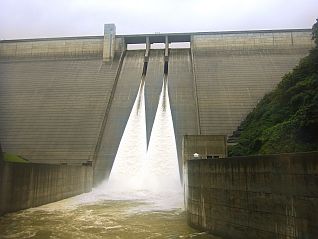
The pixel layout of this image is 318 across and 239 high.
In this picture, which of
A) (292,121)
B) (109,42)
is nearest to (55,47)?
(109,42)

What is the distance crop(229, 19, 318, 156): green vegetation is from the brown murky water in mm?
3868

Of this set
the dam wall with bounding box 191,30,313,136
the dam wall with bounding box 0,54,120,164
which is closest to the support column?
the dam wall with bounding box 0,54,120,164

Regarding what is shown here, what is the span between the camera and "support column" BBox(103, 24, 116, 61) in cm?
3231

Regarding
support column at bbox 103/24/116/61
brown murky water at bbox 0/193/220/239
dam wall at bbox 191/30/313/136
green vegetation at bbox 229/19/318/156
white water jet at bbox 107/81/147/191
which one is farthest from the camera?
support column at bbox 103/24/116/61

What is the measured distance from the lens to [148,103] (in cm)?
2658

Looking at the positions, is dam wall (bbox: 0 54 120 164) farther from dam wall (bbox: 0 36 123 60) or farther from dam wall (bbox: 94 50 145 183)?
dam wall (bbox: 0 36 123 60)

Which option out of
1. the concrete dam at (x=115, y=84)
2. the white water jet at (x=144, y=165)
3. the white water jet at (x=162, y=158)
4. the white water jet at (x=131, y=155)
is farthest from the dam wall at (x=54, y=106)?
the white water jet at (x=162, y=158)

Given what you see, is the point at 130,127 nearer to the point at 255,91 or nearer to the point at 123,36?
the point at 255,91

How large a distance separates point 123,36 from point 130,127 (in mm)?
12988

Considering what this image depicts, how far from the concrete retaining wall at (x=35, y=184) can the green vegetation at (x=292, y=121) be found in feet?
23.7

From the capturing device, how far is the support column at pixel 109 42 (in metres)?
32.3

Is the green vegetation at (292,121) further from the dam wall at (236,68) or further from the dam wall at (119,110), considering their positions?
the dam wall at (119,110)

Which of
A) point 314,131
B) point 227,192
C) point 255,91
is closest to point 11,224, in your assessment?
point 227,192

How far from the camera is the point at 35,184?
1262cm
